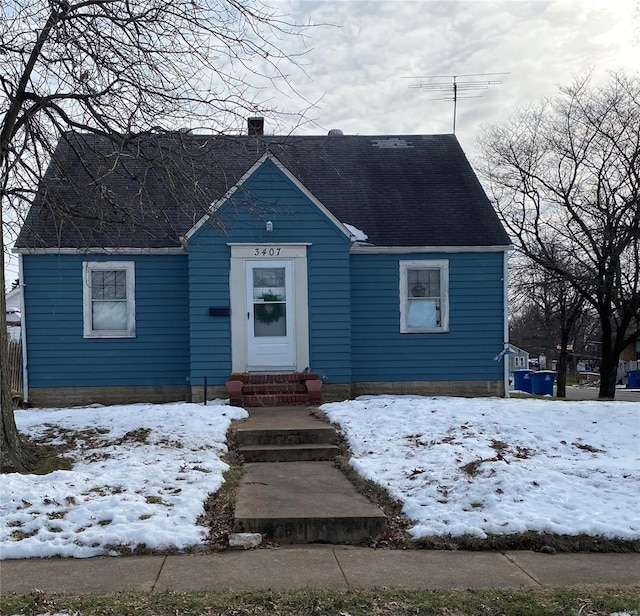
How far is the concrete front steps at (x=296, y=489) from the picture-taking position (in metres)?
5.43

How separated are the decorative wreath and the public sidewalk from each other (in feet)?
23.4

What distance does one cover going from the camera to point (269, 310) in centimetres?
1208

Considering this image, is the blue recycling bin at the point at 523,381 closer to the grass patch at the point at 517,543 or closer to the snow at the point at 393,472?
the snow at the point at 393,472

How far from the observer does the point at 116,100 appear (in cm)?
705

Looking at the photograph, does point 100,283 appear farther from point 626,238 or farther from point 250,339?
point 626,238

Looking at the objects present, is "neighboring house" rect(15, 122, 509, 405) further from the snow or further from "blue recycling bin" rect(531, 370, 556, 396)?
"blue recycling bin" rect(531, 370, 556, 396)

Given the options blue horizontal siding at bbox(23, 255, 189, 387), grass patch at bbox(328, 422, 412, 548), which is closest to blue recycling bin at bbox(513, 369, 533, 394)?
blue horizontal siding at bbox(23, 255, 189, 387)

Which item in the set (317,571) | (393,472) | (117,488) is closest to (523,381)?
(393,472)

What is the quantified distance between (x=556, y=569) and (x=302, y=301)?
7.88 m

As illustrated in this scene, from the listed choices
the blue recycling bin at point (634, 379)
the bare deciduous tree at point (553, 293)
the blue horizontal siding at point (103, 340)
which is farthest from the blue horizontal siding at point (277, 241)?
the blue recycling bin at point (634, 379)

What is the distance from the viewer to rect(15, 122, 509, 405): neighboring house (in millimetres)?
11883

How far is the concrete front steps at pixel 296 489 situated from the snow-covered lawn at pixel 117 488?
0.40m

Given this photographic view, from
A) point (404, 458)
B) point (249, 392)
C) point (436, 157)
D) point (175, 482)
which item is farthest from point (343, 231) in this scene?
point (175, 482)

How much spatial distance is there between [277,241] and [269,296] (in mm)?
1057
